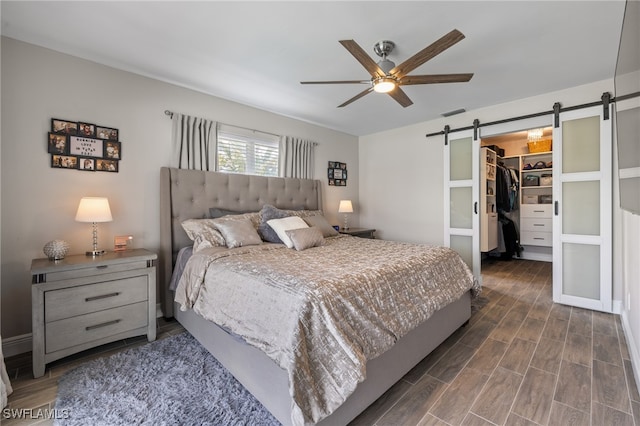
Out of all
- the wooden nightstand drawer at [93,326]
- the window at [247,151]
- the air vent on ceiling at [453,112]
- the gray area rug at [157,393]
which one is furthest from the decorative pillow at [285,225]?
the air vent on ceiling at [453,112]

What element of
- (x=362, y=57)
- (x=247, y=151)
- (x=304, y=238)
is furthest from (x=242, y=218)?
(x=362, y=57)

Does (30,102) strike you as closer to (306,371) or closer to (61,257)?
(61,257)

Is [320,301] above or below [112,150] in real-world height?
below

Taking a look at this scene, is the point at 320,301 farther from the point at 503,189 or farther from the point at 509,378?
the point at 503,189

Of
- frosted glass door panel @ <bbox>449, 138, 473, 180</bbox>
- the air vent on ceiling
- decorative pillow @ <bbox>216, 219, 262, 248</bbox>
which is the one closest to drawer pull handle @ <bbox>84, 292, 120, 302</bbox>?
decorative pillow @ <bbox>216, 219, 262, 248</bbox>

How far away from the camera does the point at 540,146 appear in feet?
17.5

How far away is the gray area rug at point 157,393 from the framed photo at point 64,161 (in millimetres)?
1654

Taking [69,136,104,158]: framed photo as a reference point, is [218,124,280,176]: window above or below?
above

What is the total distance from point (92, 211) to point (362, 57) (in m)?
2.45

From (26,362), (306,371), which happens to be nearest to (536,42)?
(306,371)

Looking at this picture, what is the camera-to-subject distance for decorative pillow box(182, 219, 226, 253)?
258 centimetres

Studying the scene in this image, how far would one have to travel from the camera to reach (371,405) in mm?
1628

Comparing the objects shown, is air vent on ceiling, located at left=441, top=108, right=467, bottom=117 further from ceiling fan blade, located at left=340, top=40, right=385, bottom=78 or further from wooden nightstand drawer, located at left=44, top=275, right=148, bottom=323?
wooden nightstand drawer, located at left=44, top=275, right=148, bottom=323

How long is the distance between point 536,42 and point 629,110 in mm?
1207
